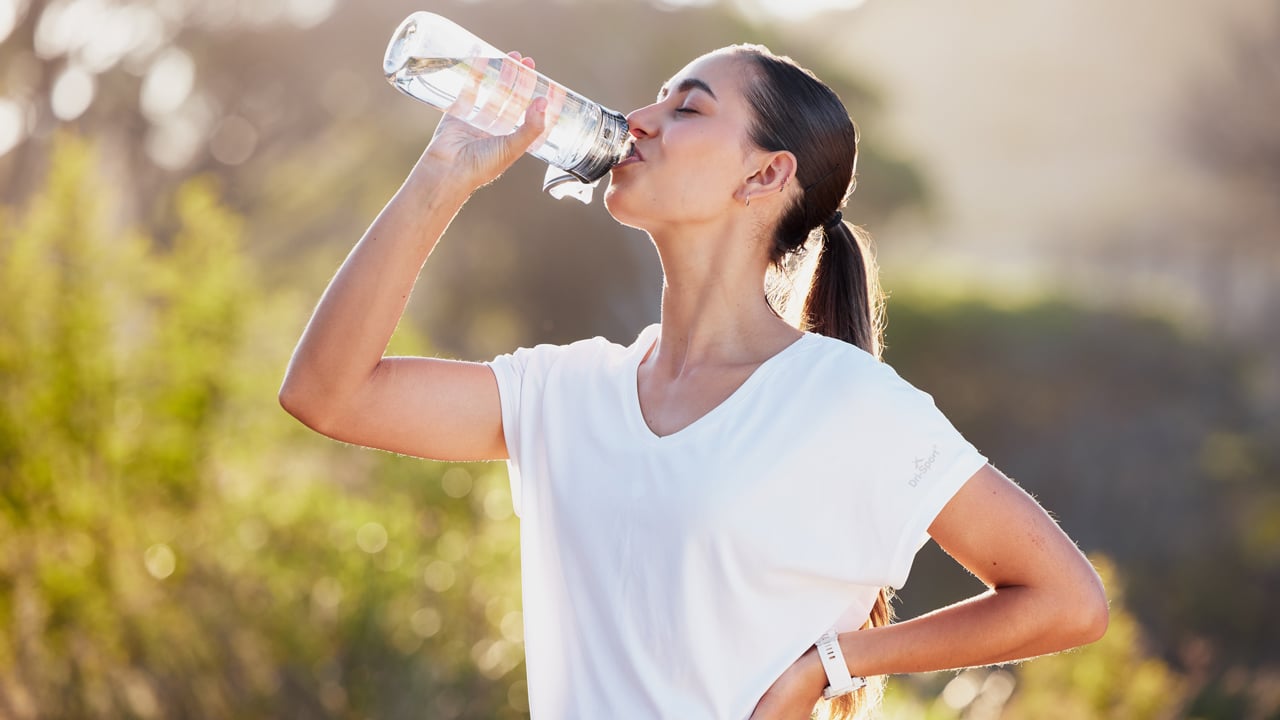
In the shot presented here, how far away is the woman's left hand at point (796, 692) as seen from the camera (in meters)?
1.33

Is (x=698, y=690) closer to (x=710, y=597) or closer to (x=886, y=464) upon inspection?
(x=710, y=597)

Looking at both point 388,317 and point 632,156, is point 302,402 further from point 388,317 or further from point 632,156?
point 632,156

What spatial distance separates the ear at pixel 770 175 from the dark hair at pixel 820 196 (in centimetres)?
1

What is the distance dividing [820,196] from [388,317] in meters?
0.61

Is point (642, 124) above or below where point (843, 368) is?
above

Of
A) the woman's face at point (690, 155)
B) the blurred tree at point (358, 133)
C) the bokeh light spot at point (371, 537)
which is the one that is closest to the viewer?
the woman's face at point (690, 155)

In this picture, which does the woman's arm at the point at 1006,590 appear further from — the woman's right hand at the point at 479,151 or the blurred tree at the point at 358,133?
the blurred tree at the point at 358,133

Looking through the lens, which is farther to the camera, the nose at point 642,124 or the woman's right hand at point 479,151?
the nose at point 642,124

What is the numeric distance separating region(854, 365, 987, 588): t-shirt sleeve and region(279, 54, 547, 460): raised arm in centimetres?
52

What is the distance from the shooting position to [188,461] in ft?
13.9

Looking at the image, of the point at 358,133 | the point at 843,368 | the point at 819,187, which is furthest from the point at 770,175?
the point at 358,133

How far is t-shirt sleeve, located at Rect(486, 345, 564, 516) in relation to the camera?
5.00 ft

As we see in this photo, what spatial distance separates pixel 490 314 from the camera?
1153cm

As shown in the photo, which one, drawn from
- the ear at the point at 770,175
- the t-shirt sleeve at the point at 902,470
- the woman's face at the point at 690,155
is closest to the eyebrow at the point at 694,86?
the woman's face at the point at 690,155
